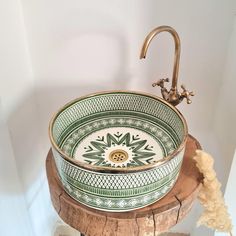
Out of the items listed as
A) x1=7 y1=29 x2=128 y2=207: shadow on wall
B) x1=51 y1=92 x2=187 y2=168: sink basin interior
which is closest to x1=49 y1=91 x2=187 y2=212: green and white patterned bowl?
Answer: x1=51 y1=92 x2=187 y2=168: sink basin interior

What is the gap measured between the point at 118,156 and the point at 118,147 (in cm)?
3

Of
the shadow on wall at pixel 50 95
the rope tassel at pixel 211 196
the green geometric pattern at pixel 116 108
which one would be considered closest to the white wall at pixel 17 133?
the shadow on wall at pixel 50 95

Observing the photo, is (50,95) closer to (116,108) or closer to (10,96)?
(10,96)

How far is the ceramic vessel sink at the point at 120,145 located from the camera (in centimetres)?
65

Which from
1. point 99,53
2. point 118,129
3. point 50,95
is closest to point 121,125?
point 118,129

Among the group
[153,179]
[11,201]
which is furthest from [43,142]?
[153,179]

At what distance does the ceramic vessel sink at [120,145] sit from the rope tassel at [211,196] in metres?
0.07

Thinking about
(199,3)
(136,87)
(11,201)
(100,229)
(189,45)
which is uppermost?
(199,3)

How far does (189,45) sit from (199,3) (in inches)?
4.7

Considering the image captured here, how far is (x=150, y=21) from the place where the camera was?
921 millimetres

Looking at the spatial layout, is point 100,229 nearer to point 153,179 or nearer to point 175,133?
point 153,179

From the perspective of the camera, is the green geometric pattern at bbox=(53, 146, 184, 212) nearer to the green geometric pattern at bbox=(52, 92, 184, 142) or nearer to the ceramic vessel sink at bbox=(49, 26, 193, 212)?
the ceramic vessel sink at bbox=(49, 26, 193, 212)

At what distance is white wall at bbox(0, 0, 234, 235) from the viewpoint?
907mm

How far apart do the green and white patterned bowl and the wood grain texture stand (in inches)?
0.6
